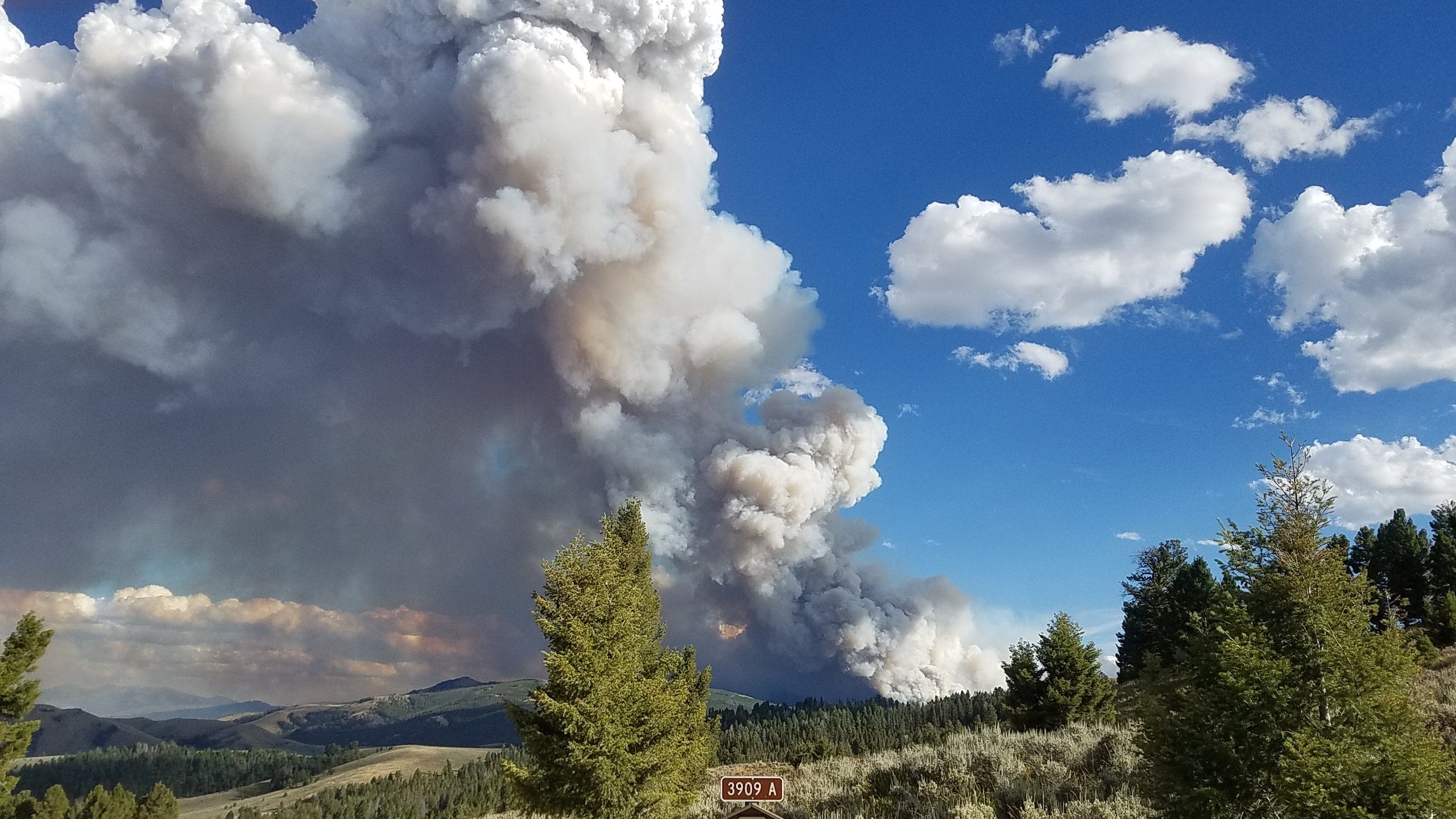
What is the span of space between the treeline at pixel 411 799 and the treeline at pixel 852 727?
30974mm

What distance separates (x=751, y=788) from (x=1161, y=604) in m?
68.9

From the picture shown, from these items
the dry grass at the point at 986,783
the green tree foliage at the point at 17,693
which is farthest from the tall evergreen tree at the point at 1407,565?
the green tree foliage at the point at 17,693

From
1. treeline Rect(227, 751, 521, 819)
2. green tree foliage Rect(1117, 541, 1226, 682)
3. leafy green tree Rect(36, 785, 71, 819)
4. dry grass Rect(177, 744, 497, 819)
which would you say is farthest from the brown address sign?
dry grass Rect(177, 744, 497, 819)

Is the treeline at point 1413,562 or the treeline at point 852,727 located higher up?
the treeline at point 1413,562

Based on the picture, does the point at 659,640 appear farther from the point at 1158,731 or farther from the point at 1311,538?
the point at 1311,538

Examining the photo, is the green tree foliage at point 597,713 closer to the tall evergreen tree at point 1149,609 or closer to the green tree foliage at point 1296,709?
the green tree foliage at point 1296,709

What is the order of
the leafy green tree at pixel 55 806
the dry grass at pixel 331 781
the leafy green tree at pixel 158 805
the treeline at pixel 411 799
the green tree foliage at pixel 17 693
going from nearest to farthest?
the green tree foliage at pixel 17 693
the leafy green tree at pixel 55 806
the leafy green tree at pixel 158 805
the treeline at pixel 411 799
the dry grass at pixel 331 781

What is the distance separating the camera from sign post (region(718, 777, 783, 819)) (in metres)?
8.33

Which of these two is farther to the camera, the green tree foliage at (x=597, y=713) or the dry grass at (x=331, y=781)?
the dry grass at (x=331, y=781)

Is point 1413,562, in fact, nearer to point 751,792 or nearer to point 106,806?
point 751,792

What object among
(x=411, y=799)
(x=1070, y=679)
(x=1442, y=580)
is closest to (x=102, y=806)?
(x=411, y=799)

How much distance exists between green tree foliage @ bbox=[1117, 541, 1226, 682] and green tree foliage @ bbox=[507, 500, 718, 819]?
4329 centimetres

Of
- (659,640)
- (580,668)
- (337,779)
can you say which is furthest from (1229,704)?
(337,779)

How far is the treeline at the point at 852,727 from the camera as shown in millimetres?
91812
